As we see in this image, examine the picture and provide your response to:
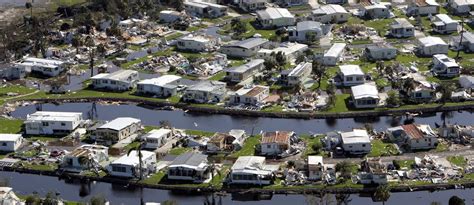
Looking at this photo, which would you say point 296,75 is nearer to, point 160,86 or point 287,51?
point 287,51

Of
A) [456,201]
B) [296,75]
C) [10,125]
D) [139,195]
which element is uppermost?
[456,201]

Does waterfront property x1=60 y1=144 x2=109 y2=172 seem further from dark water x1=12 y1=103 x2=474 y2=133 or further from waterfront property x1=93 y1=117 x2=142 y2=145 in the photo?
dark water x1=12 y1=103 x2=474 y2=133

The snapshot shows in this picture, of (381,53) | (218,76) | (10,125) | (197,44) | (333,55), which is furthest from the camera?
(197,44)

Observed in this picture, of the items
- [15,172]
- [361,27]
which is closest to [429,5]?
[361,27]

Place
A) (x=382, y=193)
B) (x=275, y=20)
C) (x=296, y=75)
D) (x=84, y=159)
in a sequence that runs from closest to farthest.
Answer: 1. (x=382, y=193)
2. (x=84, y=159)
3. (x=296, y=75)
4. (x=275, y=20)

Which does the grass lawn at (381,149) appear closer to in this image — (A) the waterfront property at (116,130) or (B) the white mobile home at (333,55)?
(A) the waterfront property at (116,130)

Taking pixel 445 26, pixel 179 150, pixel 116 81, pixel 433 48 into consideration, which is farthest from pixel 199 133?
pixel 445 26
